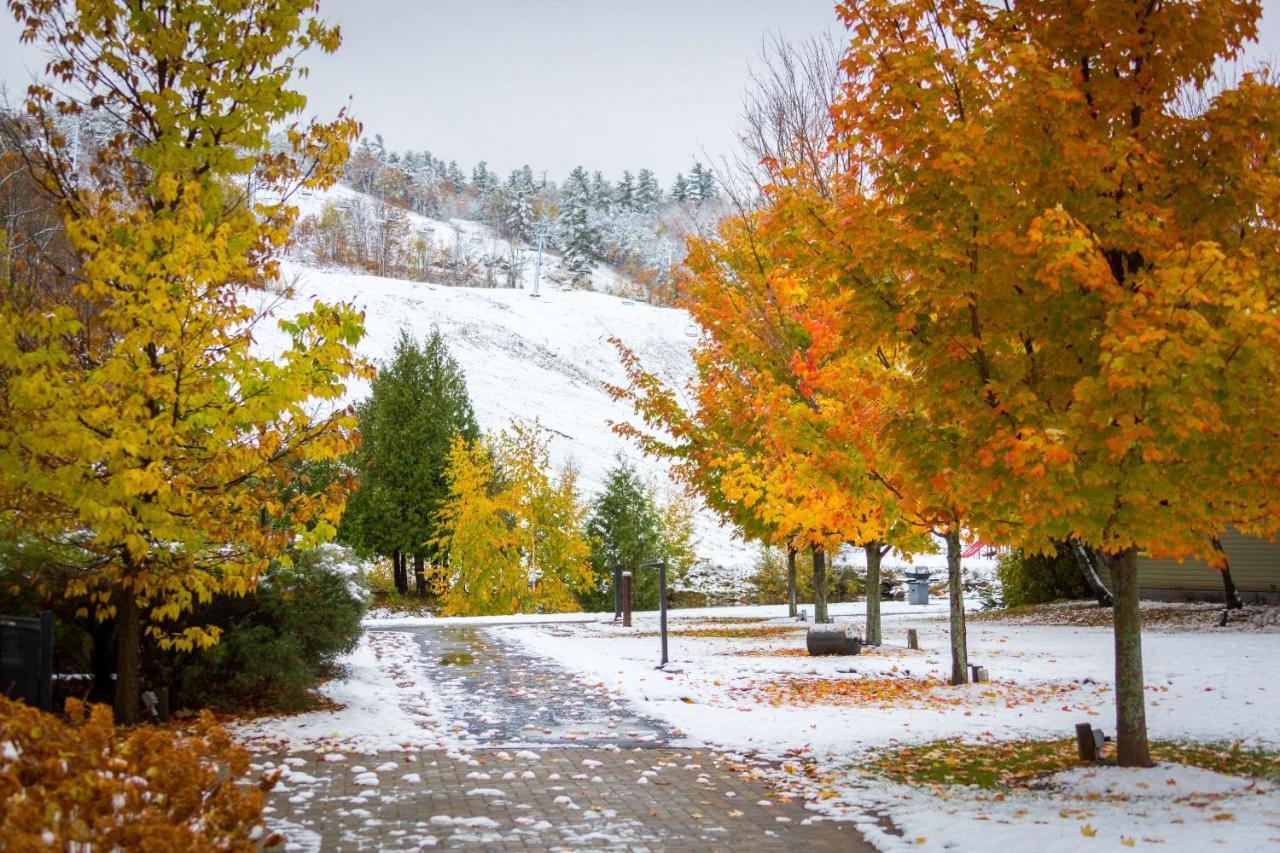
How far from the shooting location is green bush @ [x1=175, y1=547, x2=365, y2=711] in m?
9.88

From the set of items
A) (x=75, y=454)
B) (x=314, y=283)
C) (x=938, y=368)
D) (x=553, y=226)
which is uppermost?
(x=553, y=226)

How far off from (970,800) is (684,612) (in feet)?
69.4

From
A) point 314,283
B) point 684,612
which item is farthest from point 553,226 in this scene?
point 684,612

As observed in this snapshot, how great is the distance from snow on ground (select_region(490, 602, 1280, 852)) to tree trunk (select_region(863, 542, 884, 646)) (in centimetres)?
77

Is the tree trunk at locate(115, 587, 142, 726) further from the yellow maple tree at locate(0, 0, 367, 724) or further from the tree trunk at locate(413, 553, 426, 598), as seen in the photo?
the tree trunk at locate(413, 553, 426, 598)

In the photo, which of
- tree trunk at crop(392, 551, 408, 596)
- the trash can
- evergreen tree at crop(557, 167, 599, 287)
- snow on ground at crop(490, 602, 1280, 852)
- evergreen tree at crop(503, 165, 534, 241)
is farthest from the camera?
evergreen tree at crop(503, 165, 534, 241)

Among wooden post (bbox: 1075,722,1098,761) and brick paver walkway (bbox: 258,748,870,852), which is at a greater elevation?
wooden post (bbox: 1075,722,1098,761)

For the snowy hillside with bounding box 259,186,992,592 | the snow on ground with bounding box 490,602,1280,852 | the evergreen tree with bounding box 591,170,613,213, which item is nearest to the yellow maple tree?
the snow on ground with bounding box 490,602,1280,852

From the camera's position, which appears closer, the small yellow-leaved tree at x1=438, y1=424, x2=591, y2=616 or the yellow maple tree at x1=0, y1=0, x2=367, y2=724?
the yellow maple tree at x1=0, y1=0, x2=367, y2=724

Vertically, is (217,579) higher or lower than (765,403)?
lower

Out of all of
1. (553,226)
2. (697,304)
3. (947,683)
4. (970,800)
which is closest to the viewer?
(970,800)

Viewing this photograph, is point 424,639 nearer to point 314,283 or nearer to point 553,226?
point 314,283

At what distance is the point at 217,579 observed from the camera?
8.83 metres

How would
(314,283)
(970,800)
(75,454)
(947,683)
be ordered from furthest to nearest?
(314,283), (947,683), (75,454), (970,800)
